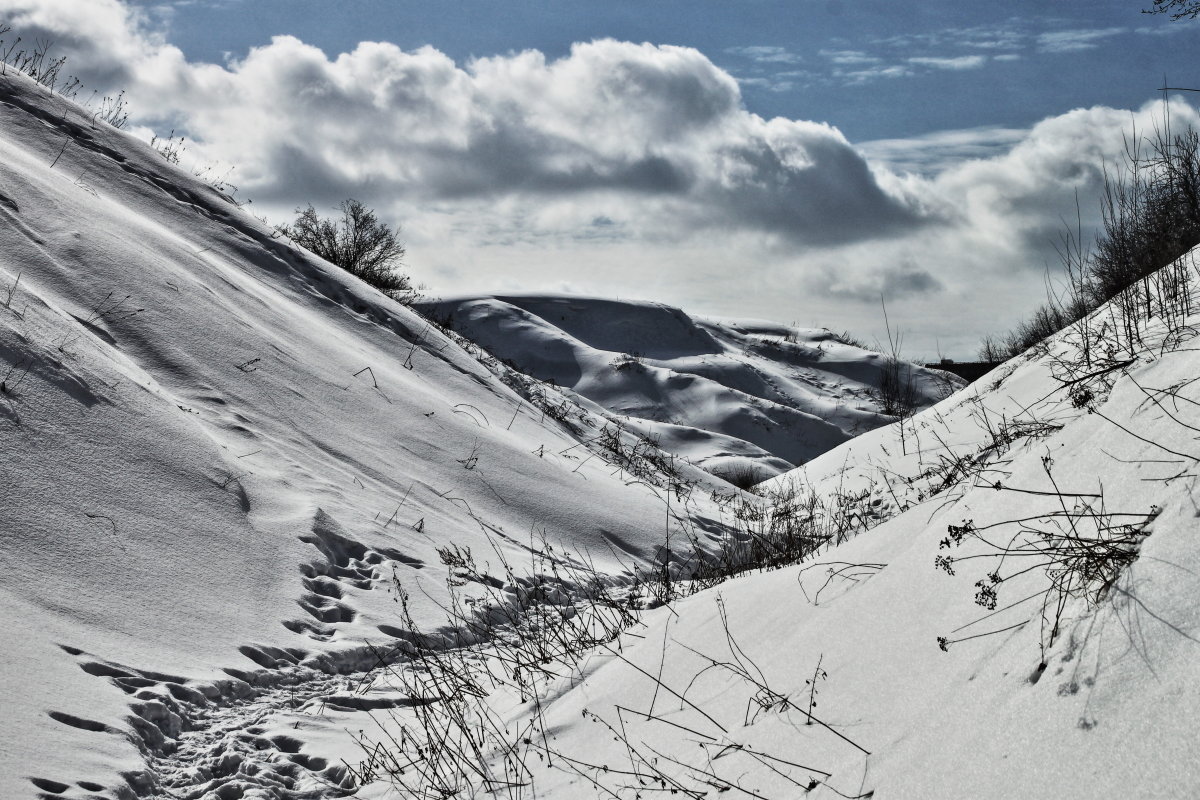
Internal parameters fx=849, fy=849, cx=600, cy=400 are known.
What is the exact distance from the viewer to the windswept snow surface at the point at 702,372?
688 inches

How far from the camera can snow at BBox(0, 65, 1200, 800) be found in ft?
6.26

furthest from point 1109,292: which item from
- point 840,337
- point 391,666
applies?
point 840,337

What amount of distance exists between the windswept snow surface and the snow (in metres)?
5.95

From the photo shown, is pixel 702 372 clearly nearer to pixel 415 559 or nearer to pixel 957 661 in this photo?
pixel 415 559

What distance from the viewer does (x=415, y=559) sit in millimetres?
5391

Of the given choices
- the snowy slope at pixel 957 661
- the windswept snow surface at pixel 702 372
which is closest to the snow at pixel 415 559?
the snowy slope at pixel 957 661

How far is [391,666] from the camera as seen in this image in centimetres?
431

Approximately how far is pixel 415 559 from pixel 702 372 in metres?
15.8

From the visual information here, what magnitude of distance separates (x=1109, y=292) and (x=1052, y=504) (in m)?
7.14

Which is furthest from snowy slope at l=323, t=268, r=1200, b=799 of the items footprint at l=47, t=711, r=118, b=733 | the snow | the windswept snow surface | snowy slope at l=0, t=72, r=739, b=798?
the windswept snow surface

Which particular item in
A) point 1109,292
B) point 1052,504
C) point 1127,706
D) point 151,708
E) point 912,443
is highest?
point 1109,292

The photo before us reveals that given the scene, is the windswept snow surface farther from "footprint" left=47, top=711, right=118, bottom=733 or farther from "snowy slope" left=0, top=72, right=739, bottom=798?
"footprint" left=47, top=711, right=118, bottom=733

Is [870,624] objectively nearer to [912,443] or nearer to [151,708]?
[151,708]

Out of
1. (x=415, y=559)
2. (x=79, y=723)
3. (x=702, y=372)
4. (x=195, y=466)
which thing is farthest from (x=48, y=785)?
(x=702, y=372)
